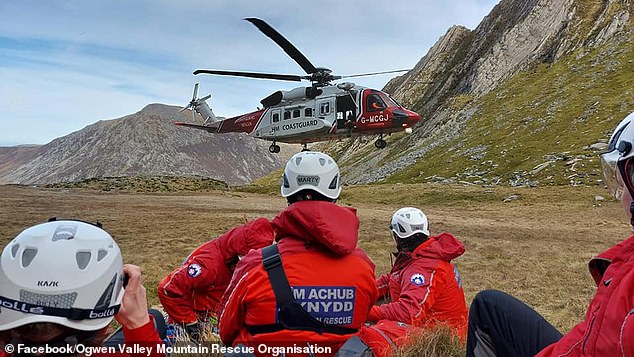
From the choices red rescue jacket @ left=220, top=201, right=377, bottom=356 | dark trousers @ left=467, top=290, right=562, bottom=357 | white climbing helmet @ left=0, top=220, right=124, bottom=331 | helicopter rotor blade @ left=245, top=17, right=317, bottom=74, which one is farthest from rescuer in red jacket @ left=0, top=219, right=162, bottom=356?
helicopter rotor blade @ left=245, top=17, right=317, bottom=74

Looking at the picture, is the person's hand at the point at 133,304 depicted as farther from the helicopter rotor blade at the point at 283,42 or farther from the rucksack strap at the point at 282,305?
the helicopter rotor blade at the point at 283,42

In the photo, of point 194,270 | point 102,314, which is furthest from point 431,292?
point 102,314

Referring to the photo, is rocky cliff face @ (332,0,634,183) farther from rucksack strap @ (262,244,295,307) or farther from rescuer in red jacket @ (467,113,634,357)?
rucksack strap @ (262,244,295,307)

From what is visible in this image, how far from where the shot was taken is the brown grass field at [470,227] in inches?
429

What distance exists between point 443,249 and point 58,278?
375cm

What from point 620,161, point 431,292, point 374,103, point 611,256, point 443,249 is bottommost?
point 431,292

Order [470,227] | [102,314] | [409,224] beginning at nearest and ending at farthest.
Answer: [102,314] → [409,224] → [470,227]

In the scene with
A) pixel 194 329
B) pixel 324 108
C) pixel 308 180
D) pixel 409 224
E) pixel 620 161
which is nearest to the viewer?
pixel 620 161

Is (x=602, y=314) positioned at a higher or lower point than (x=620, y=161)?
lower

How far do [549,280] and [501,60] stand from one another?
7434 cm

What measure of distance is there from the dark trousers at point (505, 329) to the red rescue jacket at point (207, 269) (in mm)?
2188

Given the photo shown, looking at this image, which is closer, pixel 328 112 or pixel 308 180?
pixel 308 180

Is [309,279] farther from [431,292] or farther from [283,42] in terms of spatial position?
[283,42]

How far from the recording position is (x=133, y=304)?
2.62 metres
